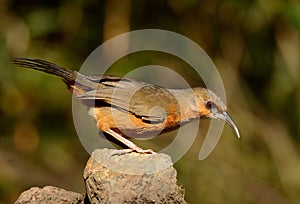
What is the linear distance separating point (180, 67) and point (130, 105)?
2.90 metres

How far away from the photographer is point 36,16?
6.16m

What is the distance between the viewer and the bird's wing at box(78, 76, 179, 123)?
336 centimetres

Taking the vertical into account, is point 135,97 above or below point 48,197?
above

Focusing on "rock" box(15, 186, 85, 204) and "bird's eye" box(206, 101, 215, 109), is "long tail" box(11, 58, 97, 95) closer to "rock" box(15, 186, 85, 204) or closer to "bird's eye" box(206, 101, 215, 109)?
"bird's eye" box(206, 101, 215, 109)

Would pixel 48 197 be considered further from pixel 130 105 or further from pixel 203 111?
pixel 203 111

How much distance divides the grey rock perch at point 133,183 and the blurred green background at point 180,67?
10.4 feet

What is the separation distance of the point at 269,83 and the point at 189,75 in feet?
2.01

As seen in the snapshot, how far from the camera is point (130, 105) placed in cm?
340

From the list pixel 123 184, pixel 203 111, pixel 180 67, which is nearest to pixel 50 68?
pixel 203 111

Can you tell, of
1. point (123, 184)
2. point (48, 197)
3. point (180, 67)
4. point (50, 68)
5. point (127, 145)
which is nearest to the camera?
point (123, 184)

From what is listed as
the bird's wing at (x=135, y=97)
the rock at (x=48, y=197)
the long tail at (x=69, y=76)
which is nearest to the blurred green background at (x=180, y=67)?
the bird's wing at (x=135, y=97)

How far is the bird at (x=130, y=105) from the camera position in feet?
10.9

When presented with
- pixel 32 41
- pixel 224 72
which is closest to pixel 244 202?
pixel 224 72

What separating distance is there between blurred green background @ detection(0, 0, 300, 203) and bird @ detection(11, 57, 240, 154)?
2.55 metres
